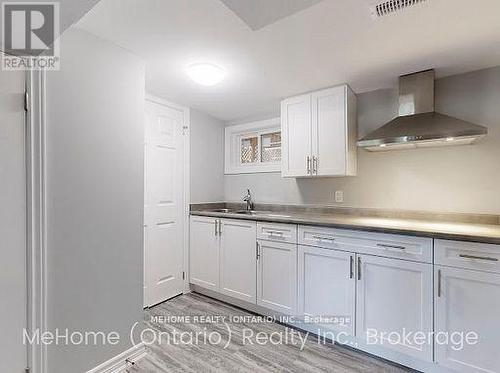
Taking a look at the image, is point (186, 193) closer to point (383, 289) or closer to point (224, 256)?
point (224, 256)

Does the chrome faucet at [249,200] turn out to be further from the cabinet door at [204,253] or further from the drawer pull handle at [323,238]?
the drawer pull handle at [323,238]

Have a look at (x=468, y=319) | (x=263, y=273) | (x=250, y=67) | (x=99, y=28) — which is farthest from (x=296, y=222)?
(x=99, y=28)

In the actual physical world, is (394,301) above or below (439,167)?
below

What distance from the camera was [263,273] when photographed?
2.44 meters

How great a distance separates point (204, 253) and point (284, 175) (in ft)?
4.22

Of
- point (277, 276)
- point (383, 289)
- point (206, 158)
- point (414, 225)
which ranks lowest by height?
point (277, 276)

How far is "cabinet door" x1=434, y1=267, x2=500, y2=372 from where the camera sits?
57.4 inches

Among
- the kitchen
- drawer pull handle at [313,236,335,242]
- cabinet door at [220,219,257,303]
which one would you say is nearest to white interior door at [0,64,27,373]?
the kitchen

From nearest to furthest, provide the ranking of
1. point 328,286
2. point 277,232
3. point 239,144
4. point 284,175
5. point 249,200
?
point 328,286 < point 277,232 < point 284,175 < point 249,200 < point 239,144

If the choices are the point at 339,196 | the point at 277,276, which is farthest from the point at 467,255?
the point at 277,276

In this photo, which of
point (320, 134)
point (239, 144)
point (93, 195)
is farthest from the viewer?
point (239, 144)

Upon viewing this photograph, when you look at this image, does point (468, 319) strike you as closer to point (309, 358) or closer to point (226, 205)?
point (309, 358)

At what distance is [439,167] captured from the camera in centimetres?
218

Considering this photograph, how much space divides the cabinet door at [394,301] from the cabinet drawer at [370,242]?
0.05 m
